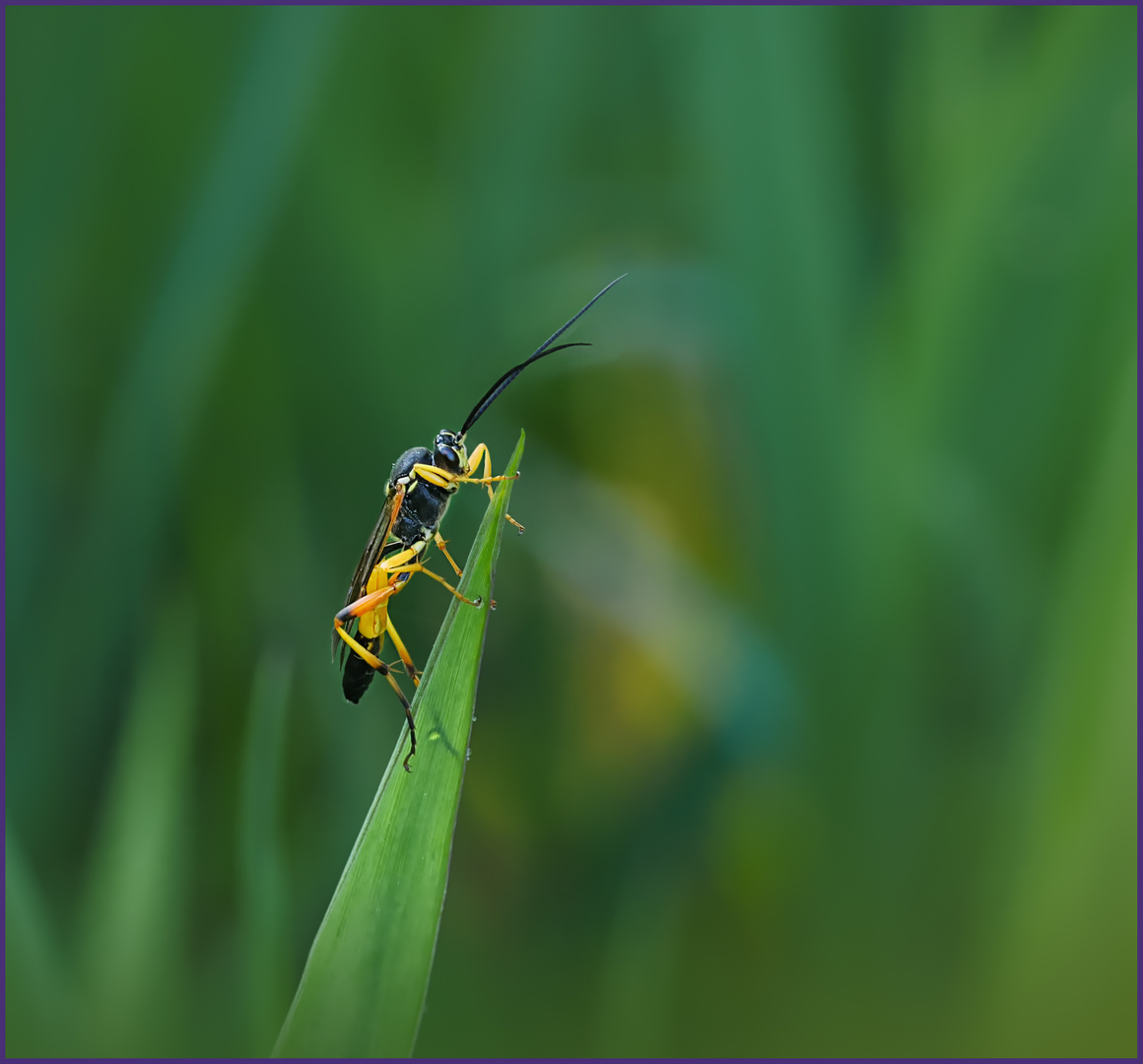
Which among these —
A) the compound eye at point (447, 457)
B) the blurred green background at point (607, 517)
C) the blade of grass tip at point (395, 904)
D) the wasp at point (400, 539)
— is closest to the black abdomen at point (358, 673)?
the wasp at point (400, 539)

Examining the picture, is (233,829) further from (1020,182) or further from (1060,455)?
(1020,182)

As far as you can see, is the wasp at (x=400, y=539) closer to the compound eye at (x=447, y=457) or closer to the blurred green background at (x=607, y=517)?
the compound eye at (x=447, y=457)

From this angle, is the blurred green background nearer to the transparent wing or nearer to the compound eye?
the transparent wing

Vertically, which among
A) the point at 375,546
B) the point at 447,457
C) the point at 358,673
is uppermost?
the point at 447,457

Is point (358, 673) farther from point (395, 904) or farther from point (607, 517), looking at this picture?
point (607, 517)

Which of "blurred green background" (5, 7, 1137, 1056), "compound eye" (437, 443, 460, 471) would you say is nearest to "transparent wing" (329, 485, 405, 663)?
"compound eye" (437, 443, 460, 471)

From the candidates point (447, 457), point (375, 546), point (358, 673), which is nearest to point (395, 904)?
point (358, 673)
